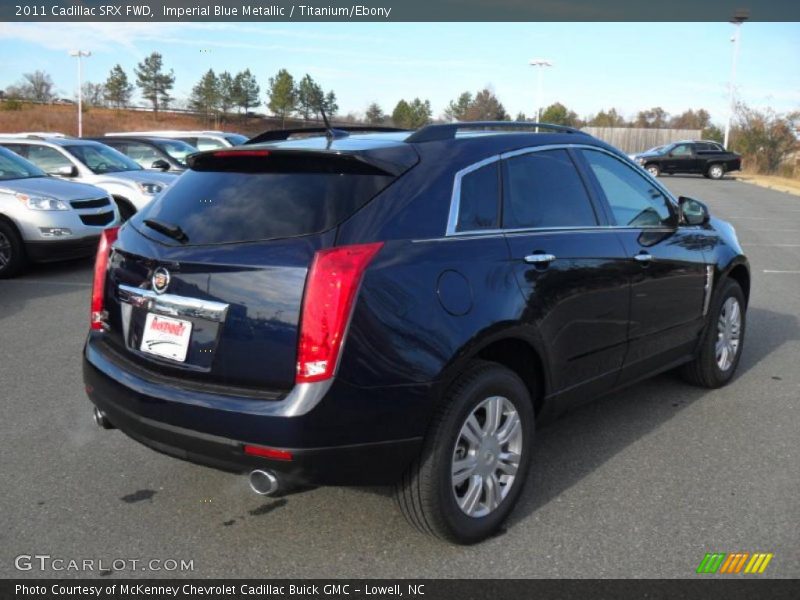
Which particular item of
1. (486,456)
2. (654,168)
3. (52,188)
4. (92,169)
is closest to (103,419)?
(486,456)

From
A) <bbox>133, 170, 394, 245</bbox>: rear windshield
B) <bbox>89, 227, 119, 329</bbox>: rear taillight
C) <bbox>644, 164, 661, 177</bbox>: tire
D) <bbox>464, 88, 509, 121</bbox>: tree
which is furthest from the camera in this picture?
<bbox>464, 88, 509, 121</bbox>: tree

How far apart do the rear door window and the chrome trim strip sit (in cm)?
25

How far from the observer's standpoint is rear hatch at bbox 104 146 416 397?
2889mm

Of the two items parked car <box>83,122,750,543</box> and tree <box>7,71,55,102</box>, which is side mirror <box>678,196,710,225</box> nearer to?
parked car <box>83,122,750,543</box>

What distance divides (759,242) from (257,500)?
41.7 feet

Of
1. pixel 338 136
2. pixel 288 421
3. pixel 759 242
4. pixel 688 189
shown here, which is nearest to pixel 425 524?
pixel 288 421

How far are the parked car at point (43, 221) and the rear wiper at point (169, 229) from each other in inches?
265

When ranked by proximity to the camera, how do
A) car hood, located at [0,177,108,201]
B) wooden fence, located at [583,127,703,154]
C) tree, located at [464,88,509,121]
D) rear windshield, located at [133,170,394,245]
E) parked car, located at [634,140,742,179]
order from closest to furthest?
rear windshield, located at [133,170,394,245] → car hood, located at [0,177,108,201] → parked car, located at [634,140,742,179] → tree, located at [464,88,509,121] → wooden fence, located at [583,127,703,154]

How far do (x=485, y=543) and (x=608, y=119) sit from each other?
3214 inches

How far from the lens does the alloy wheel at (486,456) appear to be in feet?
10.6

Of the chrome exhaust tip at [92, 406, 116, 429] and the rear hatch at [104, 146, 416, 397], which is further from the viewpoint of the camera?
the chrome exhaust tip at [92, 406, 116, 429]

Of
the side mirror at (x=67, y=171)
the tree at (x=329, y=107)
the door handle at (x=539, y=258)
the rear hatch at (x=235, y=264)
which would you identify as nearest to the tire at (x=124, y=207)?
the side mirror at (x=67, y=171)

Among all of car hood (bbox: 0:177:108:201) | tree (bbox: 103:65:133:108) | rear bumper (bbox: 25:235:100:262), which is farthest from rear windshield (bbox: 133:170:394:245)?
tree (bbox: 103:65:133:108)

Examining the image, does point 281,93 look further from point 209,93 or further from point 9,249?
point 9,249
